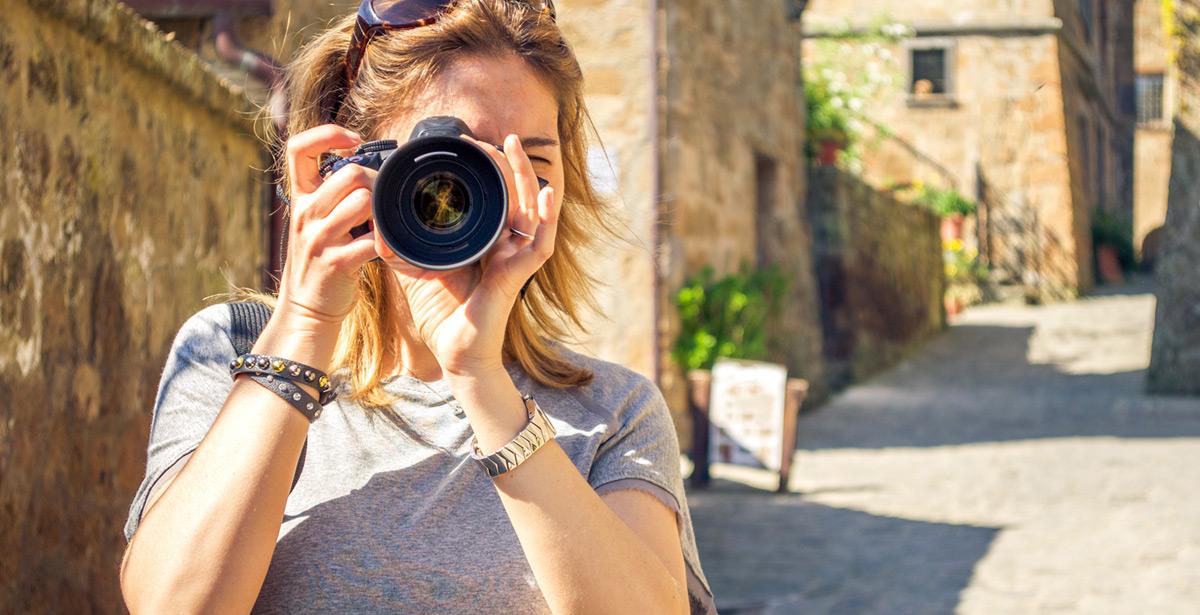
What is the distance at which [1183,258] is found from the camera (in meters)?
11.2

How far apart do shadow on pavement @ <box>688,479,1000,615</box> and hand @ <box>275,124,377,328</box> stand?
335cm

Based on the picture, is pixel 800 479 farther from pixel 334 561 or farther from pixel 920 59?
pixel 920 59

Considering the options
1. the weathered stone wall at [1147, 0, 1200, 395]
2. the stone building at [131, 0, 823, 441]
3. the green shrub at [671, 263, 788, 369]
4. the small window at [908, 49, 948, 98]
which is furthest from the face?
the small window at [908, 49, 948, 98]

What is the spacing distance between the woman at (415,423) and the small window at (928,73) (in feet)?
64.5

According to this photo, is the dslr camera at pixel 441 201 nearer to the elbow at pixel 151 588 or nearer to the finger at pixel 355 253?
the finger at pixel 355 253

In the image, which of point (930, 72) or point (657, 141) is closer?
point (657, 141)

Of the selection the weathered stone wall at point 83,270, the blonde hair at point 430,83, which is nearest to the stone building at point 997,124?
the weathered stone wall at point 83,270

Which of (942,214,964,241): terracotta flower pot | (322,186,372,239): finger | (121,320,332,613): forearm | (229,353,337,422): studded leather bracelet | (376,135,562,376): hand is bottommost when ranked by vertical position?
(942,214,964,241): terracotta flower pot

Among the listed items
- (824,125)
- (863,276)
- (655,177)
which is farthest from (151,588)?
(863,276)

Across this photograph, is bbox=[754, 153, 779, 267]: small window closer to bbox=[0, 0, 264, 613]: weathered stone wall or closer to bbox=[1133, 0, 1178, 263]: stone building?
bbox=[0, 0, 264, 613]: weathered stone wall

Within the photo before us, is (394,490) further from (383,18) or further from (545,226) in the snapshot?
(383,18)

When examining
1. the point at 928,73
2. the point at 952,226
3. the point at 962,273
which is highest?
the point at 928,73

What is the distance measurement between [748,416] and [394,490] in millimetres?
5467

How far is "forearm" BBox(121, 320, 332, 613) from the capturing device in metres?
1.23
